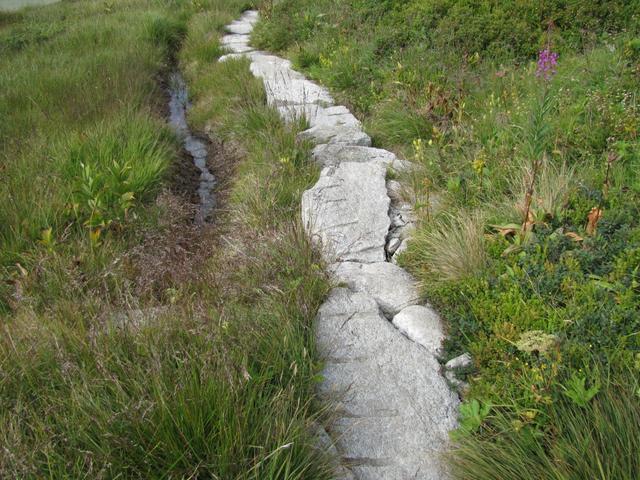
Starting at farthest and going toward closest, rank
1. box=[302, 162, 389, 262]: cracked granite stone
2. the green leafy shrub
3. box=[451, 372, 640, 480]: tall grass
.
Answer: the green leafy shrub, box=[302, 162, 389, 262]: cracked granite stone, box=[451, 372, 640, 480]: tall grass

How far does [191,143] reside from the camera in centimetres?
769

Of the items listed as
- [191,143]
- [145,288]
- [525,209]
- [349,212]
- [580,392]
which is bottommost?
[191,143]

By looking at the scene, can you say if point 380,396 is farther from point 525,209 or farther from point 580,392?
point 525,209

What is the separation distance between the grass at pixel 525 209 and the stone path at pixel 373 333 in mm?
156

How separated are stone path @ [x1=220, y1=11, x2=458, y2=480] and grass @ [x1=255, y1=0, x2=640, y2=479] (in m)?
0.16

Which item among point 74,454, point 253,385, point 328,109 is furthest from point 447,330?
point 328,109

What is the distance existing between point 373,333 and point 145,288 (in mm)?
1412

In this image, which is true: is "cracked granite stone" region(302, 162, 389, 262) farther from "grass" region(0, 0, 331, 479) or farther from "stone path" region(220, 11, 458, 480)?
"grass" region(0, 0, 331, 479)

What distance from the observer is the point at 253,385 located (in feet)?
9.01

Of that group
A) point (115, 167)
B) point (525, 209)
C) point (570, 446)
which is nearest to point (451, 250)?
point (525, 209)

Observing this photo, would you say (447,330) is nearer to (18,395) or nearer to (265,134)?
(18,395)

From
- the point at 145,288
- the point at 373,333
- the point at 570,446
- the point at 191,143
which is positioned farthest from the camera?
the point at 191,143

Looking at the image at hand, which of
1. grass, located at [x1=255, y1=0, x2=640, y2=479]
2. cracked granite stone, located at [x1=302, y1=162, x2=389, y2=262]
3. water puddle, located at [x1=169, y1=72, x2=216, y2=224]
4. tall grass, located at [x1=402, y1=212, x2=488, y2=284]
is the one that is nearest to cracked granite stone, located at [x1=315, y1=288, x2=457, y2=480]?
grass, located at [x1=255, y1=0, x2=640, y2=479]

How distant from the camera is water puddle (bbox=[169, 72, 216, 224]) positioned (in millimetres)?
6062
